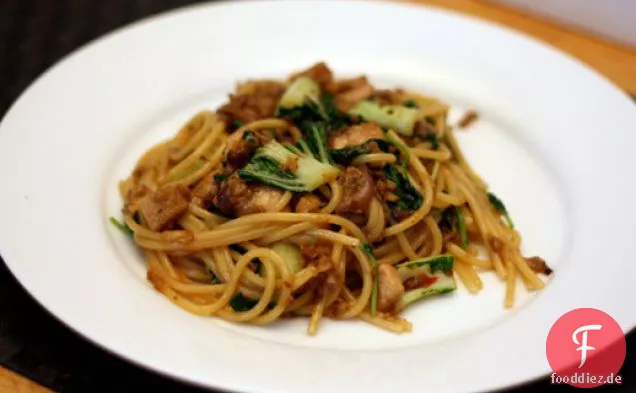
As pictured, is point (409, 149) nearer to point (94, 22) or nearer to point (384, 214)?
point (384, 214)

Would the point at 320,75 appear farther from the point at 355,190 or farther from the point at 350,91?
the point at 355,190

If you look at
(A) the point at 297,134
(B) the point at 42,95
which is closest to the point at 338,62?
(A) the point at 297,134

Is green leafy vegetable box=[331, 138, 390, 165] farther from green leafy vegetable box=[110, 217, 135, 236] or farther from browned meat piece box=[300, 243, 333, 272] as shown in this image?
green leafy vegetable box=[110, 217, 135, 236]

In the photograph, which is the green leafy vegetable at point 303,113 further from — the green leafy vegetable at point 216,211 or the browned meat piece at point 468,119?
the browned meat piece at point 468,119

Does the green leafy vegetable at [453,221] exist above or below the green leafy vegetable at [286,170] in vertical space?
above

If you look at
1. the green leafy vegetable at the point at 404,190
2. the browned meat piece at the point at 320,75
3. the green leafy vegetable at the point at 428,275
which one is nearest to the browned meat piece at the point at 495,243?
the green leafy vegetable at the point at 428,275

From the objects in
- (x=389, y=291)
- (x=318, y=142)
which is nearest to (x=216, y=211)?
(x=318, y=142)

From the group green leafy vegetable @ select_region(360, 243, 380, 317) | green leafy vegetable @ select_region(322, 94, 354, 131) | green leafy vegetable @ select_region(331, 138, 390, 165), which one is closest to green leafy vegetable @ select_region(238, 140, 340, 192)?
green leafy vegetable @ select_region(331, 138, 390, 165)
